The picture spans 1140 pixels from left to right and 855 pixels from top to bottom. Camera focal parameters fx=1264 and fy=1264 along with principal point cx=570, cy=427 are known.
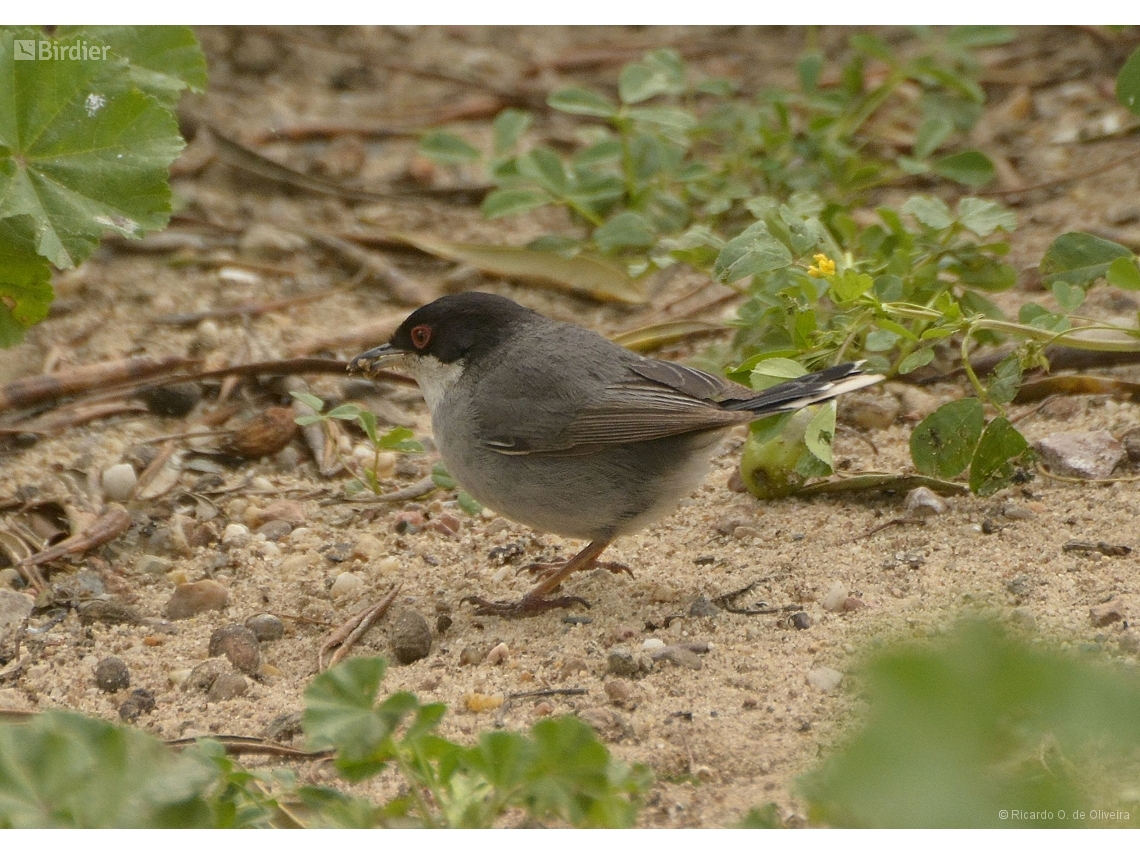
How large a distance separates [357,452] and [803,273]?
86.6 inches

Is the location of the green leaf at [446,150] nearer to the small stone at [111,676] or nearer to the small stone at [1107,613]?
the small stone at [111,676]

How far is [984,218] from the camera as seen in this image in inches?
205

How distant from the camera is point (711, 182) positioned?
7316 millimetres

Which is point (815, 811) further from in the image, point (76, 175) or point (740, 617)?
point (76, 175)

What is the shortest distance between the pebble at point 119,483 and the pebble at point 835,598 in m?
A: 2.95

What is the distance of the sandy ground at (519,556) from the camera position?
3717mm

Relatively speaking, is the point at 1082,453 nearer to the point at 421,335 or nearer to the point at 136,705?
the point at 421,335

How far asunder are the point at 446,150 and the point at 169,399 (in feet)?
7.27

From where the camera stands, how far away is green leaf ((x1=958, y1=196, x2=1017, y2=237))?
16.9ft

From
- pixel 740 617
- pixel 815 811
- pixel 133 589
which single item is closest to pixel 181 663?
pixel 133 589

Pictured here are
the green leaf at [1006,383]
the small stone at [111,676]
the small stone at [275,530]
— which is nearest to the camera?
the small stone at [111,676]

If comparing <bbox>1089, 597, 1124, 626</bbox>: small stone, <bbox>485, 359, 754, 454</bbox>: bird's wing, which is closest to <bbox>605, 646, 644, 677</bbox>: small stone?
<bbox>485, 359, 754, 454</bbox>: bird's wing

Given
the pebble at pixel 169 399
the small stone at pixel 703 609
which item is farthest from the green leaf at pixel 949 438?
the pebble at pixel 169 399

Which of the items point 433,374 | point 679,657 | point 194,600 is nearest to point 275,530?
point 194,600
